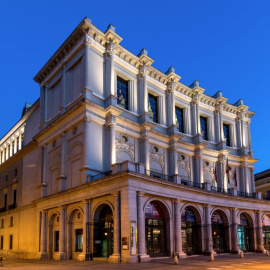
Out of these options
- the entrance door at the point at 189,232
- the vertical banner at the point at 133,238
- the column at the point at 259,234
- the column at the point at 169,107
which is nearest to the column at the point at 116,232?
the vertical banner at the point at 133,238

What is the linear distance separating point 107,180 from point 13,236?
78.2 ft

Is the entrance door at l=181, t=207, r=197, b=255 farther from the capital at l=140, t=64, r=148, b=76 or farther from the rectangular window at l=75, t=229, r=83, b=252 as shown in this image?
the capital at l=140, t=64, r=148, b=76

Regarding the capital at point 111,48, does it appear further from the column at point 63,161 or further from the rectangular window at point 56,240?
Answer: the rectangular window at point 56,240

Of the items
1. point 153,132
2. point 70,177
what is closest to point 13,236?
point 70,177

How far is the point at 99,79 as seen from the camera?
118 ft

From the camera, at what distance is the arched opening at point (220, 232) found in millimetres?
38094

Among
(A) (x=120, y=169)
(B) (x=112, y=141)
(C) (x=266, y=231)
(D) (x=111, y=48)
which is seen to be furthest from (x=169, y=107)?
(C) (x=266, y=231)

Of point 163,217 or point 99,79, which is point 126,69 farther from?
point 163,217

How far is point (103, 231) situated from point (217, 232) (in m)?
15.0

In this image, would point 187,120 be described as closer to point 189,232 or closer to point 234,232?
point 234,232

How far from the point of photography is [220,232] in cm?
3925

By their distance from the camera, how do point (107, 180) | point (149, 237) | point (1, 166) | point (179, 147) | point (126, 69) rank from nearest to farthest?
point (107, 180), point (149, 237), point (126, 69), point (179, 147), point (1, 166)

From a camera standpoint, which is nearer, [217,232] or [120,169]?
[120,169]

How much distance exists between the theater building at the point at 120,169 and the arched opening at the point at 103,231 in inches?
3.6
